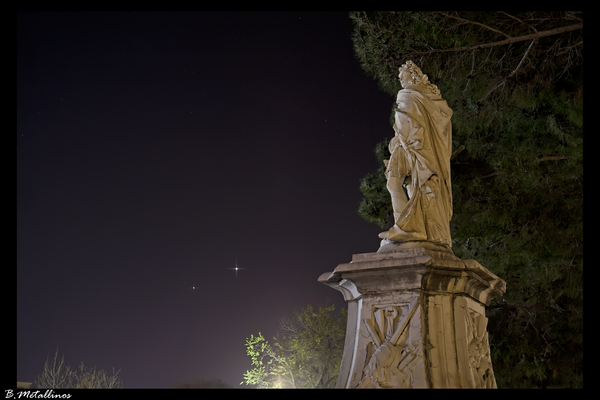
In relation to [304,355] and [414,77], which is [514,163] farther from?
[304,355]

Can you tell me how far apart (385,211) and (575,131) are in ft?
11.9

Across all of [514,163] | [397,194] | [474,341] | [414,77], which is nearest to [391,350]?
[474,341]

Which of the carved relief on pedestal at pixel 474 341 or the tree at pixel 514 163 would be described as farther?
the tree at pixel 514 163

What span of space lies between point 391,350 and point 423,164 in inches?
70.9

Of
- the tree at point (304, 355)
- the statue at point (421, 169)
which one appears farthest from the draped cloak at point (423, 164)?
the tree at point (304, 355)

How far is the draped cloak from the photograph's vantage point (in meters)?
5.82

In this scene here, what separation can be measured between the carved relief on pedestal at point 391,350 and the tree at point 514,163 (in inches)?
179

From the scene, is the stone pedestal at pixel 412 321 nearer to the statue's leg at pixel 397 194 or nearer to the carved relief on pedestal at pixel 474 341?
the carved relief on pedestal at pixel 474 341

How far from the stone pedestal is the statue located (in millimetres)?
243

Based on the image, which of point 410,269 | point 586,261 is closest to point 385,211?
point 586,261

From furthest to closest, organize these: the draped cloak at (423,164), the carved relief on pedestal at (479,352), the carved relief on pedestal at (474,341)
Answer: the draped cloak at (423,164) < the carved relief on pedestal at (479,352) < the carved relief on pedestal at (474,341)

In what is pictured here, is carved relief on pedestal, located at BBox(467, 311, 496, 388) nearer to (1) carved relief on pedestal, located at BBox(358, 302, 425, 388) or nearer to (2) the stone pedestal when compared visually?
(2) the stone pedestal

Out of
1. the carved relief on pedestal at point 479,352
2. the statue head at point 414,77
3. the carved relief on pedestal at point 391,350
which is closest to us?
the carved relief on pedestal at point 391,350

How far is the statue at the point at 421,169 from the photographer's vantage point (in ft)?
19.1
